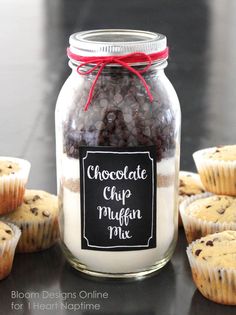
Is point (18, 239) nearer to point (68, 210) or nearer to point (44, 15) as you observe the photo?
point (68, 210)

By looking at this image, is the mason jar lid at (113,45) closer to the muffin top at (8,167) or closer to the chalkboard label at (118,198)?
the chalkboard label at (118,198)

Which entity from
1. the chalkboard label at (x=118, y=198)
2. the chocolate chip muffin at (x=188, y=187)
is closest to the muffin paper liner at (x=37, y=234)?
the chalkboard label at (x=118, y=198)

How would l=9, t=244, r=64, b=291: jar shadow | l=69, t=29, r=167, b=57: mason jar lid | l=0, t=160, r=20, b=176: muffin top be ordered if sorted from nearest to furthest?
l=69, t=29, r=167, b=57: mason jar lid → l=9, t=244, r=64, b=291: jar shadow → l=0, t=160, r=20, b=176: muffin top

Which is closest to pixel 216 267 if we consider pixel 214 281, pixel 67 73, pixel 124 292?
pixel 214 281

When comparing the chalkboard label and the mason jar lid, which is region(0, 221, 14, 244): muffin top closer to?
the chalkboard label

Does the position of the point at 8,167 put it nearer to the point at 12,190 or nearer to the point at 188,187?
the point at 12,190

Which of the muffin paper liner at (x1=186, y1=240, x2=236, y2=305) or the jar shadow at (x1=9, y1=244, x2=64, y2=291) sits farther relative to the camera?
the jar shadow at (x1=9, y1=244, x2=64, y2=291)

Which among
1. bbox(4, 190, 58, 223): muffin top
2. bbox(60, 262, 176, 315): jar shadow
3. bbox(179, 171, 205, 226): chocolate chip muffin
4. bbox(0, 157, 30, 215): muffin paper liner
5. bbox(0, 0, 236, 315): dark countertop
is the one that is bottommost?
bbox(0, 0, 236, 315): dark countertop

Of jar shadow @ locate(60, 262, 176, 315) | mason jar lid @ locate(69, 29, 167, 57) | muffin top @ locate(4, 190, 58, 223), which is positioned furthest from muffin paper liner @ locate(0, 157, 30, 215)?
mason jar lid @ locate(69, 29, 167, 57)
